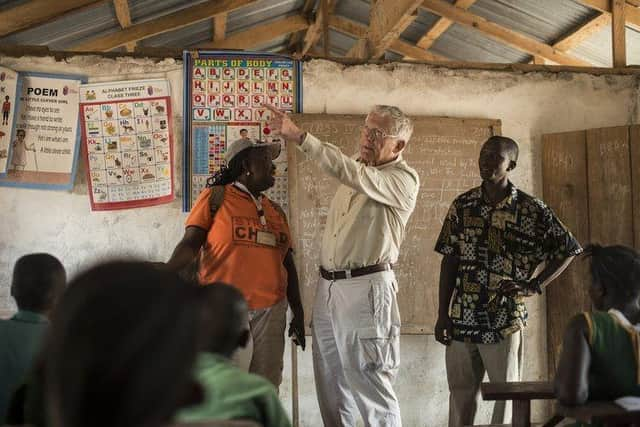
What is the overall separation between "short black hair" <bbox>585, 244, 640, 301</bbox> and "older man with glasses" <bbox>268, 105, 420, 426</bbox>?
3.95 ft

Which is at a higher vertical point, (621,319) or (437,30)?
(437,30)

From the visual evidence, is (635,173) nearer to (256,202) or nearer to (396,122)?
(396,122)

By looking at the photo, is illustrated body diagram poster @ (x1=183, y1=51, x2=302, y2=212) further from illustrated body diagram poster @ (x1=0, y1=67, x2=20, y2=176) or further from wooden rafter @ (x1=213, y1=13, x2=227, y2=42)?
wooden rafter @ (x1=213, y1=13, x2=227, y2=42)

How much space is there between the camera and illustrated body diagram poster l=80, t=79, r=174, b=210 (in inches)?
175

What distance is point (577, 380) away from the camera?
2314 mm

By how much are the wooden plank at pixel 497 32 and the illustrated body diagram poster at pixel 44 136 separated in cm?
316

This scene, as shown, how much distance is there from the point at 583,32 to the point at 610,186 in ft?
7.09

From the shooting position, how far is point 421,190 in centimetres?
468

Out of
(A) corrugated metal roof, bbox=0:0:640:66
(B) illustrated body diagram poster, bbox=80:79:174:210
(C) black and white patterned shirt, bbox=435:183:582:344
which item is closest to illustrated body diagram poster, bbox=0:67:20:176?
(B) illustrated body diagram poster, bbox=80:79:174:210

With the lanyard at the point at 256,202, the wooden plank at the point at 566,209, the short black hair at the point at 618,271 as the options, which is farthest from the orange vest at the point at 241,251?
the wooden plank at the point at 566,209

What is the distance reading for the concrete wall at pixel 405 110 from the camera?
4.41 meters

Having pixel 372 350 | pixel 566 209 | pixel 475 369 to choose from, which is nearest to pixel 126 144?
pixel 372 350

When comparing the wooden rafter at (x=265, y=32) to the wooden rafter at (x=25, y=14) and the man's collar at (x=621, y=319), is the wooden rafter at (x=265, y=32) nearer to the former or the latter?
the wooden rafter at (x=25, y=14)

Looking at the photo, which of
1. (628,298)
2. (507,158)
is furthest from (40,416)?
(507,158)
